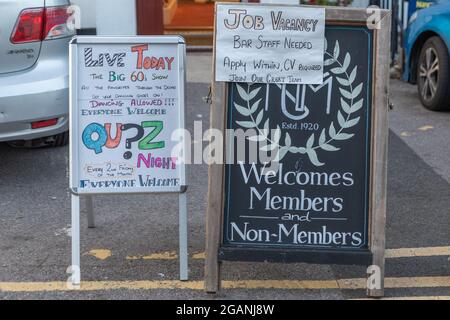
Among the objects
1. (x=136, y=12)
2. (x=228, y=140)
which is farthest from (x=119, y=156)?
(x=136, y=12)

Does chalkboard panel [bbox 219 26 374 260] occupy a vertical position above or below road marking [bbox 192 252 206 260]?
above

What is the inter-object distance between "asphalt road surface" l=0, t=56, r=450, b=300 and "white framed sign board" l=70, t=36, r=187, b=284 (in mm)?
244

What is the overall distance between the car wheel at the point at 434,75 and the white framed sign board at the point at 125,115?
4.51 m

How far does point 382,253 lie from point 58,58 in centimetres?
293

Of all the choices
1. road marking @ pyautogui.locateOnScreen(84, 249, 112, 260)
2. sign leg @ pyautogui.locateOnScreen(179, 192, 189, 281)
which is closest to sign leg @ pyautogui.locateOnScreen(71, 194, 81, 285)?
road marking @ pyautogui.locateOnScreen(84, 249, 112, 260)

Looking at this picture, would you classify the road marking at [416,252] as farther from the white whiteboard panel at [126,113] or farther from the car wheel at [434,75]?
the car wheel at [434,75]

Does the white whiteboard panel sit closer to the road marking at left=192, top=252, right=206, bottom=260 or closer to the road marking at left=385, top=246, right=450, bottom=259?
the road marking at left=192, top=252, right=206, bottom=260

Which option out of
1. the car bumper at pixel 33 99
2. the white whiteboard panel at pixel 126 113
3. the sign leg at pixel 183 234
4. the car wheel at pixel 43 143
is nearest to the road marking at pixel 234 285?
the sign leg at pixel 183 234

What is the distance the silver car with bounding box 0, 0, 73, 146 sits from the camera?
5.70 meters

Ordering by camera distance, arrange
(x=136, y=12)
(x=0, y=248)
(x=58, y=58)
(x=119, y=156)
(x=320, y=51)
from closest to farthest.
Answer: (x=320, y=51) < (x=119, y=156) < (x=0, y=248) < (x=58, y=58) < (x=136, y=12)

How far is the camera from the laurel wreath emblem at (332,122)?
421 centimetres

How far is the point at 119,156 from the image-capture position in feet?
14.7

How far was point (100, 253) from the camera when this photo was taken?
4.98 metres
